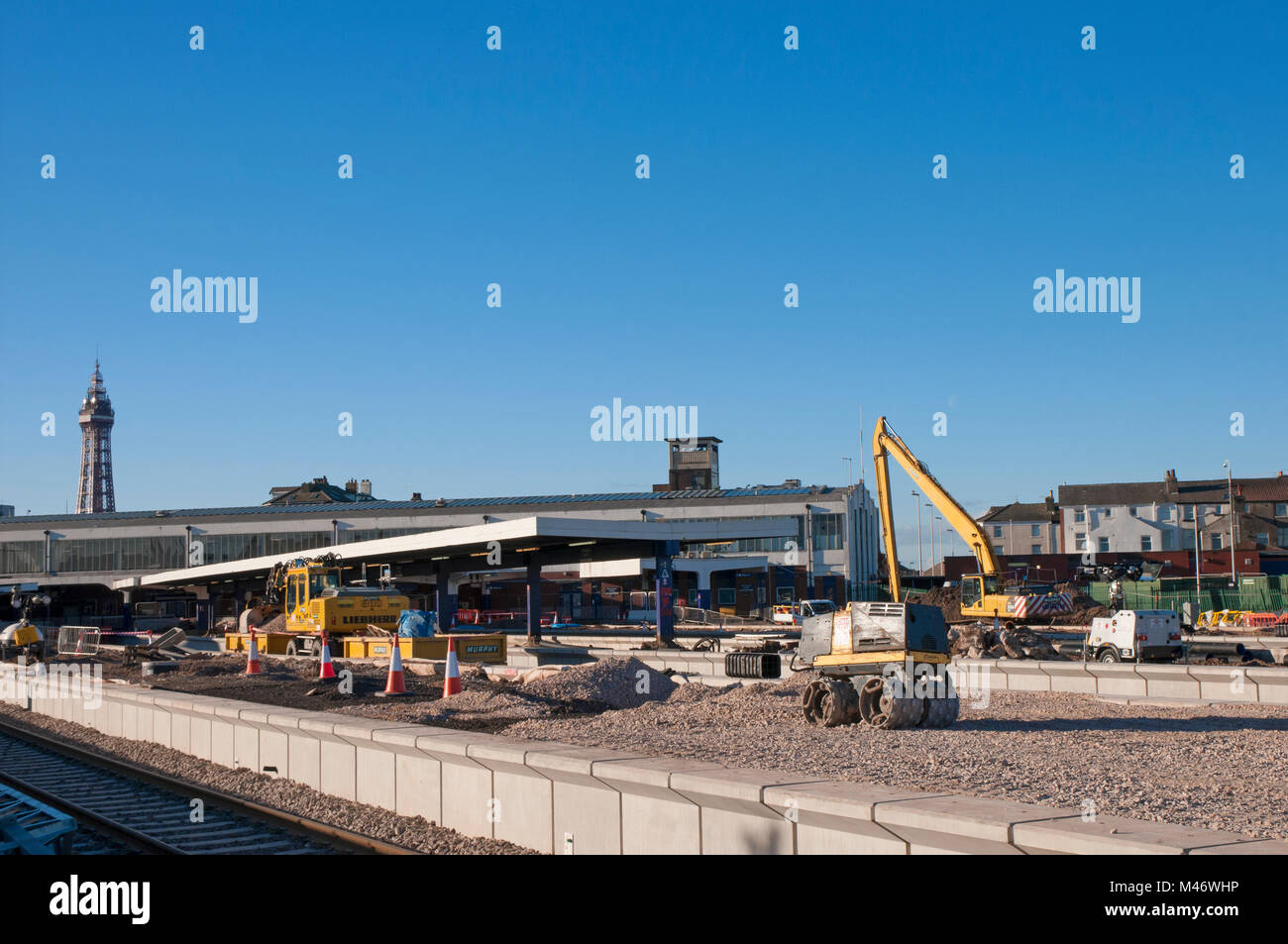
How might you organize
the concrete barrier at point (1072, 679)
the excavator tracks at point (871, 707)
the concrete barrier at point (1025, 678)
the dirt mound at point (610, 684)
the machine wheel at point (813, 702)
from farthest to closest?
the concrete barrier at point (1025, 678) → the concrete barrier at point (1072, 679) → the dirt mound at point (610, 684) → the machine wheel at point (813, 702) → the excavator tracks at point (871, 707)

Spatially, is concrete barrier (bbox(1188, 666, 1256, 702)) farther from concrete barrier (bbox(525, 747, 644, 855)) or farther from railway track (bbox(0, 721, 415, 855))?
railway track (bbox(0, 721, 415, 855))

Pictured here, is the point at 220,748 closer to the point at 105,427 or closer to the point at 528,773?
the point at 528,773

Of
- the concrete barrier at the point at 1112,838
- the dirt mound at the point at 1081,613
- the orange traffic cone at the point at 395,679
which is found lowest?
the dirt mound at the point at 1081,613

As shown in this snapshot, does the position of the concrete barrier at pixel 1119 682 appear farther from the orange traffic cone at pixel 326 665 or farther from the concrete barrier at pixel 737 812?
the concrete barrier at pixel 737 812

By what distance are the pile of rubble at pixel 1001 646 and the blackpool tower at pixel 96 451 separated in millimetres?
154505

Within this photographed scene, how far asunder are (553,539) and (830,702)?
25.7m

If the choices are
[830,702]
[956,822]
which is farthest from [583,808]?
[830,702]

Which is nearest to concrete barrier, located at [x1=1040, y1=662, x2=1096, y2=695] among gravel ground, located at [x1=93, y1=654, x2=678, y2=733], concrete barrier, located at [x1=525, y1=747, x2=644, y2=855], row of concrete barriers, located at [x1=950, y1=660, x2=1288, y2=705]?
row of concrete barriers, located at [x1=950, y1=660, x2=1288, y2=705]

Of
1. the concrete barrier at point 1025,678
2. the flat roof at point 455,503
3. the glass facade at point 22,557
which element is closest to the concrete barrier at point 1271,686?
the concrete barrier at point 1025,678

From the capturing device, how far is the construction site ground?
11781mm

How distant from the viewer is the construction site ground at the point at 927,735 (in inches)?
464

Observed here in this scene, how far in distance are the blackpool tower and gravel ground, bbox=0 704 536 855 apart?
16058 cm
